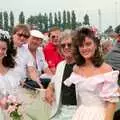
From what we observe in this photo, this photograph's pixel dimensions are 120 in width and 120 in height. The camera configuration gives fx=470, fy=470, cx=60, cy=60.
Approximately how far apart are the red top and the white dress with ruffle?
12.5 ft

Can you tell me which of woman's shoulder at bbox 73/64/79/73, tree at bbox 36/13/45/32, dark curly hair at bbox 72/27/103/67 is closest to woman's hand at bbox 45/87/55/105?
woman's shoulder at bbox 73/64/79/73

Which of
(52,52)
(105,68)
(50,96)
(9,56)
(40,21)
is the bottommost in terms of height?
(50,96)

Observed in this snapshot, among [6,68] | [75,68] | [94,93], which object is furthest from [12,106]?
[94,93]

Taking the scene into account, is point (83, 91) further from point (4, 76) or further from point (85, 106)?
point (4, 76)

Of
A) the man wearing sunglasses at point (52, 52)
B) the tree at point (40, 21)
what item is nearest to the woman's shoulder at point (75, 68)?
the man wearing sunglasses at point (52, 52)

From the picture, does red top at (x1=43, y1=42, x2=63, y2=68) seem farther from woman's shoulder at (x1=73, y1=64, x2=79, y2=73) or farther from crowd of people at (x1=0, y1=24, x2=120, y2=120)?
woman's shoulder at (x1=73, y1=64, x2=79, y2=73)

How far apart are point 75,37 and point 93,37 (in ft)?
0.56

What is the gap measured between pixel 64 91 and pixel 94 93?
45 cm

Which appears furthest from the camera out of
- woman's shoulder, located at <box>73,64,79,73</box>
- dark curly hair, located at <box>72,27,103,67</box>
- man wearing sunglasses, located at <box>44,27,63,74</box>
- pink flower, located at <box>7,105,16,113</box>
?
man wearing sunglasses, located at <box>44,27,63,74</box>

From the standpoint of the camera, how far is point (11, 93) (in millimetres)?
5457

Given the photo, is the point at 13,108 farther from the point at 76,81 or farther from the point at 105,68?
the point at 105,68

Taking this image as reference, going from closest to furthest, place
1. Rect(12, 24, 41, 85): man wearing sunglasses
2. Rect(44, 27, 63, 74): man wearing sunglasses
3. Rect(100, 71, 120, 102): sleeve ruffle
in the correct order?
Rect(100, 71, 120, 102): sleeve ruffle → Rect(12, 24, 41, 85): man wearing sunglasses → Rect(44, 27, 63, 74): man wearing sunglasses

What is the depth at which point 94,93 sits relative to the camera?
4324mm

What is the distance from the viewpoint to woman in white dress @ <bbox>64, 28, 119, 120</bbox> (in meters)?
4.23
